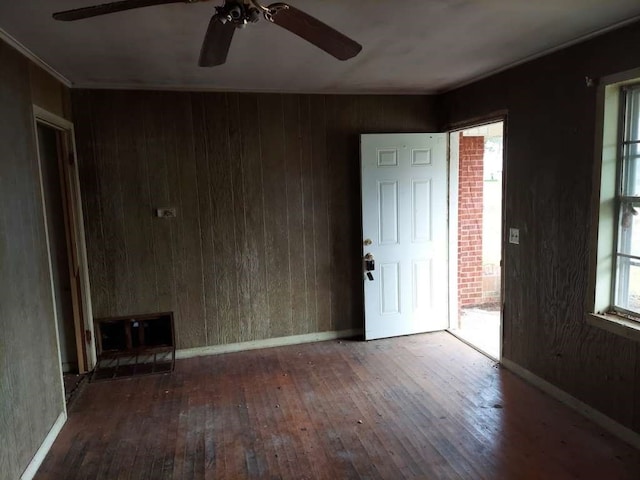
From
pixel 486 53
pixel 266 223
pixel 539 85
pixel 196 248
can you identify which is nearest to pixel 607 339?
pixel 539 85

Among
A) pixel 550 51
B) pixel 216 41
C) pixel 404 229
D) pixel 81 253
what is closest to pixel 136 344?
pixel 81 253

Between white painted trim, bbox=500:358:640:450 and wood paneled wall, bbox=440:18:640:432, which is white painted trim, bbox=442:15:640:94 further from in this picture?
white painted trim, bbox=500:358:640:450

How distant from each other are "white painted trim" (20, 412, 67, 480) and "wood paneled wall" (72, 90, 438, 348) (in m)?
1.09

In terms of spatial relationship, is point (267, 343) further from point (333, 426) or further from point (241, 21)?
point (241, 21)

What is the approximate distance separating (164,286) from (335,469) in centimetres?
219

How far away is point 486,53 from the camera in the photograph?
2.95 meters

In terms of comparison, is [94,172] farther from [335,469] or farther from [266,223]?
[335,469]

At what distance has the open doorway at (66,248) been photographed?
340cm

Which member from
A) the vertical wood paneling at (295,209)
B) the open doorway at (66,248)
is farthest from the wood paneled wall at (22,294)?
the vertical wood paneling at (295,209)

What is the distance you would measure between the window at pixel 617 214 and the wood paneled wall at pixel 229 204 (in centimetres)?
192

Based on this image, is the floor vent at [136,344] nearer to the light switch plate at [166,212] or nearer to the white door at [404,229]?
the light switch plate at [166,212]

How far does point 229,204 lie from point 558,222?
8.32ft

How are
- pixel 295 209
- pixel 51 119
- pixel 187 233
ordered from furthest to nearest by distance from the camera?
pixel 295 209 < pixel 187 233 < pixel 51 119

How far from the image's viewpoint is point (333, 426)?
9.13 feet
